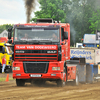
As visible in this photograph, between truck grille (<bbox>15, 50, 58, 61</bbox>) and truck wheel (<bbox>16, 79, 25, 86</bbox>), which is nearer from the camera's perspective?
truck grille (<bbox>15, 50, 58, 61</bbox>)

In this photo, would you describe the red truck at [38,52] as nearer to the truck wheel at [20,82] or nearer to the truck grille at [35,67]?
the truck grille at [35,67]

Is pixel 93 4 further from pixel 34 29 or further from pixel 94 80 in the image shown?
pixel 34 29

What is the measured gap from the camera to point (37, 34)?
14.9m

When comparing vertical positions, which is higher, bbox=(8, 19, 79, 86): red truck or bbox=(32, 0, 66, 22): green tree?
bbox=(32, 0, 66, 22): green tree

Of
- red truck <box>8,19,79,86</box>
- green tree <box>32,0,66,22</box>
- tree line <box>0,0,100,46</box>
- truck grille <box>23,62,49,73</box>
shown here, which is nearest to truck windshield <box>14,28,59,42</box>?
red truck <box>8,19,79,86</box>

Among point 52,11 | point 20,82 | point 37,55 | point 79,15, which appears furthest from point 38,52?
point 79,15

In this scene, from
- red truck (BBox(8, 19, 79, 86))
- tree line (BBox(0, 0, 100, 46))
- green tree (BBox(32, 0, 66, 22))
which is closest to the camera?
red truck (BBox(8, 19, 79, 86))

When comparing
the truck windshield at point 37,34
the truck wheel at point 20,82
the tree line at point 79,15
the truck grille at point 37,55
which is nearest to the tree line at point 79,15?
the tree line at point 79,15

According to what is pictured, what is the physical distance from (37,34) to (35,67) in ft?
5.07

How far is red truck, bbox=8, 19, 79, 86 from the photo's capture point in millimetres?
14742

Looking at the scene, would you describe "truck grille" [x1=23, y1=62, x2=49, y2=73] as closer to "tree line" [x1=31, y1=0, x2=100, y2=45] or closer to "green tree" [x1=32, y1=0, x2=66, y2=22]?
"green tree" [x1=32, y1=0, x2=66, y2=22]

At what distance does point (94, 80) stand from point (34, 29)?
710 cm

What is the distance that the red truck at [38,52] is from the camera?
14.7 metres

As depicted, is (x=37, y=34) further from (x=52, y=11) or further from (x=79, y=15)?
(x=79, y=15)
